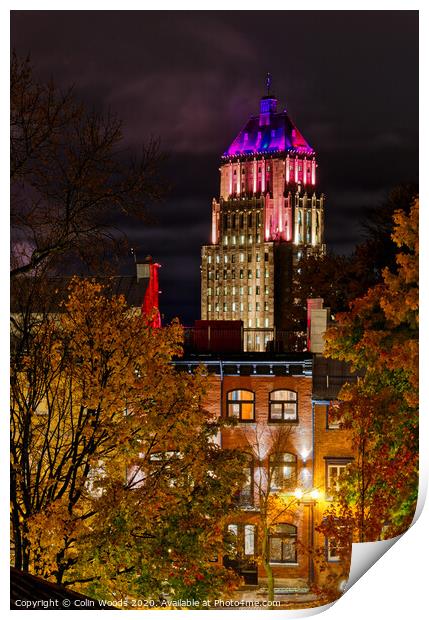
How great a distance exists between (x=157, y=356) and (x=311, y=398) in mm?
6538

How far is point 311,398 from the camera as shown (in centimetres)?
2255

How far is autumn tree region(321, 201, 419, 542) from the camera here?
1293 centimetres

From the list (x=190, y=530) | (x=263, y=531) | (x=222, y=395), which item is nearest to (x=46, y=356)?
(x=190, y=530)

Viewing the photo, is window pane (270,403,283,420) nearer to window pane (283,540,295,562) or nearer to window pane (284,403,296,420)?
window pane (284,403,296,420)

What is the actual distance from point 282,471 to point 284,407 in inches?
52.9

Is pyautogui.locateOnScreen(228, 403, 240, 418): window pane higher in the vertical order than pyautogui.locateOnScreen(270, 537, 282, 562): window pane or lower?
higher

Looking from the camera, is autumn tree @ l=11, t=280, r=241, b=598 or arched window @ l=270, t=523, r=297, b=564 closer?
autumn tree @ l=11, t=280, r=241, b=598

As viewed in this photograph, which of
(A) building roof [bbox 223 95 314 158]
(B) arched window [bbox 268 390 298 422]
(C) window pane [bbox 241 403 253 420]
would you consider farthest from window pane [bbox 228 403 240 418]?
(A) building roof [bbox 223 95 314 158]

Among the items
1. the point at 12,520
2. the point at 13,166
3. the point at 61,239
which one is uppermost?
the point at 13,166

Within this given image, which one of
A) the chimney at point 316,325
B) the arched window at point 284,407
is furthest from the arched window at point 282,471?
the chimney at point 316,325

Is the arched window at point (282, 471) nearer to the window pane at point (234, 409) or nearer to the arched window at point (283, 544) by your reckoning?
the arched window at point (283, 544)

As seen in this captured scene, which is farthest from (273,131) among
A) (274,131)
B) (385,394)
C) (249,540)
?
(385,394)

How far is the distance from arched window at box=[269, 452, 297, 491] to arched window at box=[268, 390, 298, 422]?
2.48ft

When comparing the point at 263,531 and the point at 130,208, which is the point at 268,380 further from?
the point at 130,208
